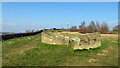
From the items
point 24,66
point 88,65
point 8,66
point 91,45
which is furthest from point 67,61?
point 91,45

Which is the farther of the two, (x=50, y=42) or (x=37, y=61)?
(x=50, y=42)

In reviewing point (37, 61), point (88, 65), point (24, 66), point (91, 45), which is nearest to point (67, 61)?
point (88, 65)

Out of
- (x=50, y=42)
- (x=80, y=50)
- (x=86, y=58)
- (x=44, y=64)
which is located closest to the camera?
(x=44, y=64)

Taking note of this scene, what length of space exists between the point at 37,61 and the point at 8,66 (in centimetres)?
232

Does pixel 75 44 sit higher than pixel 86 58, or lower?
higher

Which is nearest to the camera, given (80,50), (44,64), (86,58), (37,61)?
(44,64)

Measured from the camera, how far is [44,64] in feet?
36.8

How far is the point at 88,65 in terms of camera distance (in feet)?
36.8

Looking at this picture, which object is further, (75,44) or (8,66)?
(75,44)

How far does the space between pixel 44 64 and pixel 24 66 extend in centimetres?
153

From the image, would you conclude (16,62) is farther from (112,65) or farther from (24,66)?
(112,65)

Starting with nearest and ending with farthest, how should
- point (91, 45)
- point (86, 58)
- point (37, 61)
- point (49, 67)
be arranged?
point (49, 67) < point (37, 61) < point (86, 58) < point (91, 45)

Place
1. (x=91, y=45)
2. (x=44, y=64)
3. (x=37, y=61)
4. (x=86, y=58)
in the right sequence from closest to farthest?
(x=44, y=64) < (x=37, y=61) < (x=86, y=58) < (x=91, y=45)

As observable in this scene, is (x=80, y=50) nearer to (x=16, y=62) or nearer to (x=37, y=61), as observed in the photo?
(x=37, y=61)
